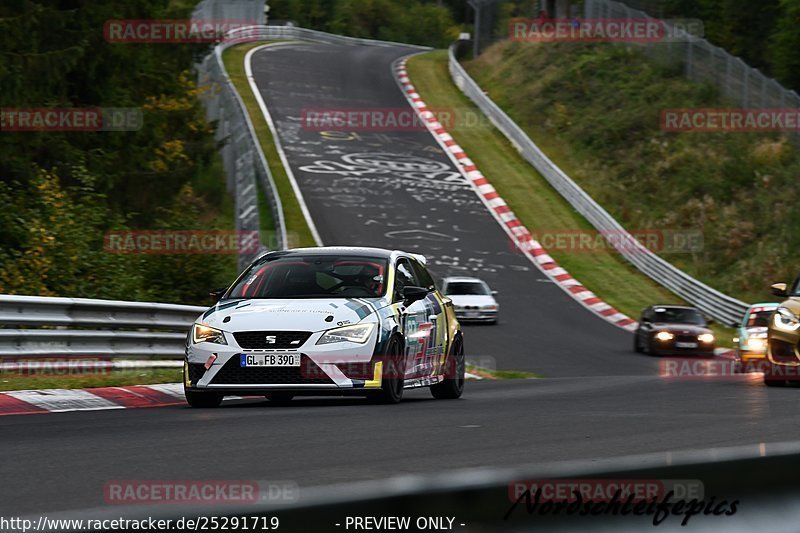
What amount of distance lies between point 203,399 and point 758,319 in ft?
46.7

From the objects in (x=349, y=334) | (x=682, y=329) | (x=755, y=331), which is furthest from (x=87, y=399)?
(x=682, y=329)

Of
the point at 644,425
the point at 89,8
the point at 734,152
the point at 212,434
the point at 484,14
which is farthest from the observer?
the point at 484,14

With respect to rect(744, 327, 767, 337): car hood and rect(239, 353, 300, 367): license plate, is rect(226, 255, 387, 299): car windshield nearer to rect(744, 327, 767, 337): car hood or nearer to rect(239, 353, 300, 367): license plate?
rect(239, 353, 300, 367): license plate

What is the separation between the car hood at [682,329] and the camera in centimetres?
2853

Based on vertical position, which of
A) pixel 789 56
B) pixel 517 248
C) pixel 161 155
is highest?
pixel 789 56

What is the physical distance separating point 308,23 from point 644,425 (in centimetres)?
11493

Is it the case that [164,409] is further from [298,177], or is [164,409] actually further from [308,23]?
[308,23]

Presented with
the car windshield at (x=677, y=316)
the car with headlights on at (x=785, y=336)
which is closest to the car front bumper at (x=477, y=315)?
the car windshield at (x=677, y=316)

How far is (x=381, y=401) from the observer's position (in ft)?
40.8

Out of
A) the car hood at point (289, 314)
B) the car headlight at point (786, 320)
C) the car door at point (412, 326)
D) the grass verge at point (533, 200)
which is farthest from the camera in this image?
the grass verge at point (533, 200)

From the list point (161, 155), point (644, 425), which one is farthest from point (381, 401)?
point (161, 155)

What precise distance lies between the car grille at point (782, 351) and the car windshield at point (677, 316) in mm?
A: 13856

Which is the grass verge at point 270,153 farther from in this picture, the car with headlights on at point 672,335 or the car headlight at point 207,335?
the car headlight at point 207,335

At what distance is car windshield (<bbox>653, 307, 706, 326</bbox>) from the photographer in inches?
1147
